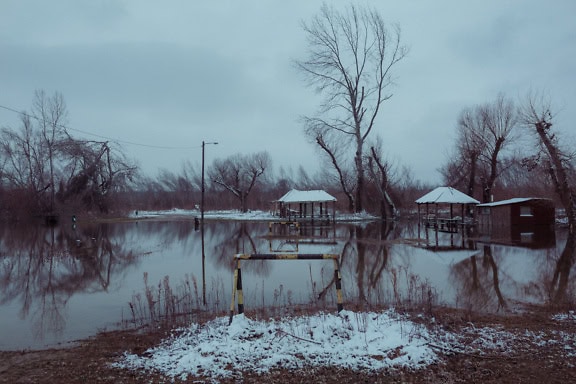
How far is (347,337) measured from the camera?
538 cm

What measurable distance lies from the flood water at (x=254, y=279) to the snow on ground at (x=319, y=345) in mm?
1330

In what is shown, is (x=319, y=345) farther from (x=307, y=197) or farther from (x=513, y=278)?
(x=307, y=197)

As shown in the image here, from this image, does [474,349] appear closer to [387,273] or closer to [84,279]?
[387,273]

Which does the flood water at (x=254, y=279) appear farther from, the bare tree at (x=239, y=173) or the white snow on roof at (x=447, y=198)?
the bare tree at (x=239, y=173)

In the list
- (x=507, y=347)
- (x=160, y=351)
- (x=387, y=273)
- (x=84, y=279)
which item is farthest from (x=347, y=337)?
(x=84, y=279)

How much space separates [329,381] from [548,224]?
3199cm

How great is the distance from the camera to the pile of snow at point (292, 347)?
4.66 metres

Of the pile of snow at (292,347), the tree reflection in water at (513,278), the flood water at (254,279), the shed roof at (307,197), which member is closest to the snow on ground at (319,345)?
the pile of snow at (292,347)

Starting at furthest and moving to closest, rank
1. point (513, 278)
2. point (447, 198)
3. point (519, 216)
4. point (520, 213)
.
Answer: point (447, 198) < point (520, 213) < point (519, 216) < point (513, 278)

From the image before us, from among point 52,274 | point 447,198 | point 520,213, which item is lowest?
point 52,274

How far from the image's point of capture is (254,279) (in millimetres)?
11305

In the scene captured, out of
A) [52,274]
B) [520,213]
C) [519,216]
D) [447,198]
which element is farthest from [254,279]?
[447,198]

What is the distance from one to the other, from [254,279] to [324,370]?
22.7 ft

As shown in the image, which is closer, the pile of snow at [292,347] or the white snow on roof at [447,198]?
the pile of snow at [292,347]
